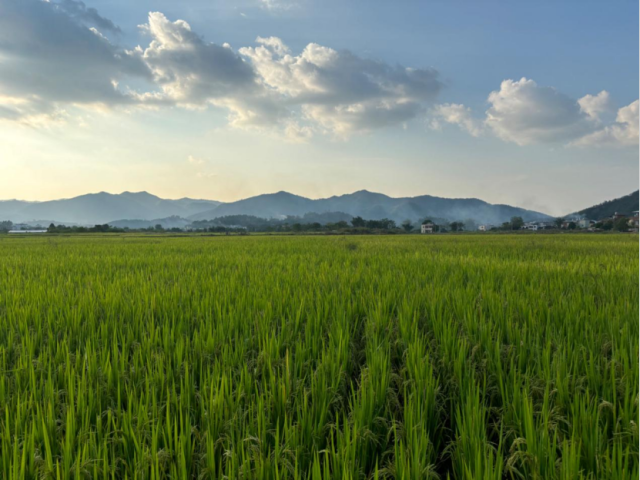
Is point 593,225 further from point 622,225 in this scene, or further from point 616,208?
point 616,208

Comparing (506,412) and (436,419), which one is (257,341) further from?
(506,412)

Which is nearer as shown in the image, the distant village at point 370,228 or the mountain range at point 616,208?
the distant village at point 370,228

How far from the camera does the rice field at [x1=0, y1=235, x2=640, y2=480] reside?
1.28 m

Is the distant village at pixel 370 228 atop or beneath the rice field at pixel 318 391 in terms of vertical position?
atop

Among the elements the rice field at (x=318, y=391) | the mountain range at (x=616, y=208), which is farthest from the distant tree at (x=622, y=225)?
the rice field at (x=318, y=391)

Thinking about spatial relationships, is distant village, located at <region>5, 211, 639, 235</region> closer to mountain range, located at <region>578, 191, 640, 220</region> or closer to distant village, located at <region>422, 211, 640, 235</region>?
distant village, located at <region>422, 211, 640, 235</region>

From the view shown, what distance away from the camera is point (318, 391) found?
69.7 inches

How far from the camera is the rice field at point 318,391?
4.19 ft

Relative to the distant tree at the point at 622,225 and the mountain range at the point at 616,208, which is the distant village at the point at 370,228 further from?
the mountain range at the point at 616,208

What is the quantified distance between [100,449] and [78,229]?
71.7 meters

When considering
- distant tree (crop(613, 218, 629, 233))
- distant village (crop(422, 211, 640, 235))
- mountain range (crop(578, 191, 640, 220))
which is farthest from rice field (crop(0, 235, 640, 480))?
mountain range (crop(578, 191, 640, 220))

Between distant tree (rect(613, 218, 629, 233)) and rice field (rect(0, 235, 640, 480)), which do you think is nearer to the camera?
rice field (rect(0, 235, 640, 480))

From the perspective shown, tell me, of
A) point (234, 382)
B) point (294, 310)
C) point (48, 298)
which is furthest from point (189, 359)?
point (48, 298)

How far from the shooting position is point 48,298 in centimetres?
407
